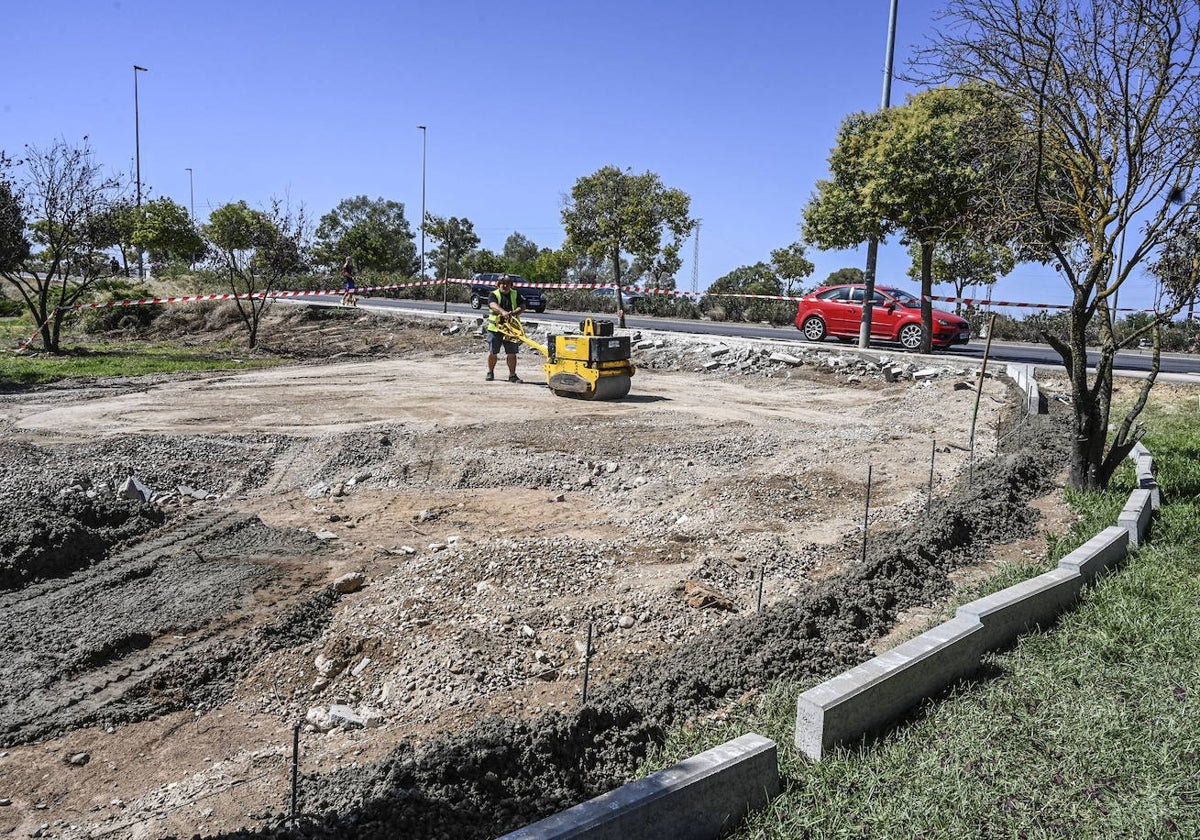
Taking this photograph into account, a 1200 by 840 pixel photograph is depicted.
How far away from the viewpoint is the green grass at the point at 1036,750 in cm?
336

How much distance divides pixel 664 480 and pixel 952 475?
120 inches

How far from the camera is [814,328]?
21531 mm

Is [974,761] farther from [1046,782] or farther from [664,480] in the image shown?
[664,480]

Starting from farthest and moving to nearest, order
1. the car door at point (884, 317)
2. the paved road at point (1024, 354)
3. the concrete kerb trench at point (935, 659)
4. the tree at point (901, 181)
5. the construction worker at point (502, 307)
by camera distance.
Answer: the car door at point (884, 317)
the paved road at point (1024, 354)
the tree at point (901, 181)
the construction worker at point (502, 307)
the concrete kerb trench at point (935, 659)

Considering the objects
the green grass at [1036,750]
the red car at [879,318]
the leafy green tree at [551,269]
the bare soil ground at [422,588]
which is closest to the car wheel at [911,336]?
the red car at [879,318]

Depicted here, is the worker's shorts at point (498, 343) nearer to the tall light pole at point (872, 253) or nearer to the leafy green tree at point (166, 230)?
the tall light pole at point (872, 253)

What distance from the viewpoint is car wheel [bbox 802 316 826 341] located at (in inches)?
840

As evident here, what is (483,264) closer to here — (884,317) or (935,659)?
(884,317)

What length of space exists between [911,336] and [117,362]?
16628 millimetres

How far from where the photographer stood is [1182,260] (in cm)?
768

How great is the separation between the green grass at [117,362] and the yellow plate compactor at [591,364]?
24.9 ft

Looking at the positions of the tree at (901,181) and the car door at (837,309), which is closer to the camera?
the tree at (901,181)

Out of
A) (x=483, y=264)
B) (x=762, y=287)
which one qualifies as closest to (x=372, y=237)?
(x=483, y=264)

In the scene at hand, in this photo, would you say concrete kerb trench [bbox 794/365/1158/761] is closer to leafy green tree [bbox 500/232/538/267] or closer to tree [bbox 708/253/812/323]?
tree [bbox 708/253/812/323]
